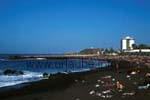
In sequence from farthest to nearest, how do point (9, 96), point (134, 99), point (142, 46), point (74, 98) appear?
point (142, 46)
point (9, 96)
point (74, 98)
point (134, 99)

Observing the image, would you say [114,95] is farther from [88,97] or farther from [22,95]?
[22,95]

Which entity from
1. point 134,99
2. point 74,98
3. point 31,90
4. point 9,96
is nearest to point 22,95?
point 9,96

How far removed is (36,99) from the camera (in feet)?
57.6

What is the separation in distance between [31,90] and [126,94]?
7.96m

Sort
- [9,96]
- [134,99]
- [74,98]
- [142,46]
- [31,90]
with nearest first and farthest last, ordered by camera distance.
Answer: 1. [134,99]
2. [74,98]
3. [9,96]
4. [31,90]
5. [142,46]

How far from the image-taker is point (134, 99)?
1591cm

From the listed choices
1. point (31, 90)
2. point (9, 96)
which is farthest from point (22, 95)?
Answer: point (31, 90)

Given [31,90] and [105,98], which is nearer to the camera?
[105,98]

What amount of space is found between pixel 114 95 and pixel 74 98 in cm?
233

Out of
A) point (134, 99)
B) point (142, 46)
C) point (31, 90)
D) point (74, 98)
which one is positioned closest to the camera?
point (134, 99)

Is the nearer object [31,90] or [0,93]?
[0,93]

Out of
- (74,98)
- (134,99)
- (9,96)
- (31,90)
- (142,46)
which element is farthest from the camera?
(142,46)

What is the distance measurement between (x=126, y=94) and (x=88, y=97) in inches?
91.4

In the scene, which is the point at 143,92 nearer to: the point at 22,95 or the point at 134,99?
the point at 134,99
